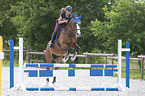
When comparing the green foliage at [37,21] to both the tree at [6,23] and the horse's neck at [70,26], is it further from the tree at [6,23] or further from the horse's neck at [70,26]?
the horse's neck at [70,26]

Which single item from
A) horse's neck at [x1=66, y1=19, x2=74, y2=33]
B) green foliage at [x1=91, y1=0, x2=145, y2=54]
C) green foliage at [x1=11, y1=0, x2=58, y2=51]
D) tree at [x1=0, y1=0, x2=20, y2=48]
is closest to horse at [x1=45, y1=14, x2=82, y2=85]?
horse's neck at [x1=66, y1=19, x2=74, y2=33]

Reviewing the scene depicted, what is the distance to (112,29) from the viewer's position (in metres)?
13.9

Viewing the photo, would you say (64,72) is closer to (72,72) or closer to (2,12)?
(72,72)

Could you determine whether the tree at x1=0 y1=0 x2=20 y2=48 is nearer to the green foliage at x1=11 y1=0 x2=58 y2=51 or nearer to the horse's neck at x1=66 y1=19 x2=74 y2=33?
the green foliage at x1=11 y1=0 x2=58 y2=51

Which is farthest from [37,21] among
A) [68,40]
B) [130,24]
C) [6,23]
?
[68,40]

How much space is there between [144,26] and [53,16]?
23.8 ft

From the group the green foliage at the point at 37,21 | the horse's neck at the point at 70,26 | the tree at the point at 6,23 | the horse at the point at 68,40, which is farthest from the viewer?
the tree at the point at 6,23

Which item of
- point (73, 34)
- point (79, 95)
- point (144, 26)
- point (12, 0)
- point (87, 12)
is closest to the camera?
point (79, 95)

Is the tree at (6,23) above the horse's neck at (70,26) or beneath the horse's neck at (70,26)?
above

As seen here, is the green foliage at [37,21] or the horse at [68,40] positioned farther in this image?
the green foliage at [37,21]

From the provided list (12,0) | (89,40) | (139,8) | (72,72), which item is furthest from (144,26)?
(12,0)

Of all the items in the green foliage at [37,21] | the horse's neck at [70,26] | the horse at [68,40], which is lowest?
the horse at [68,40]

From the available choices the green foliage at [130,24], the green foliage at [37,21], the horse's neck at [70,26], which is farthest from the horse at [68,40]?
the green foliage at [37,21]

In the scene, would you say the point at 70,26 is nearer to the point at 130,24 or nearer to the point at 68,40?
the point at 68,40
